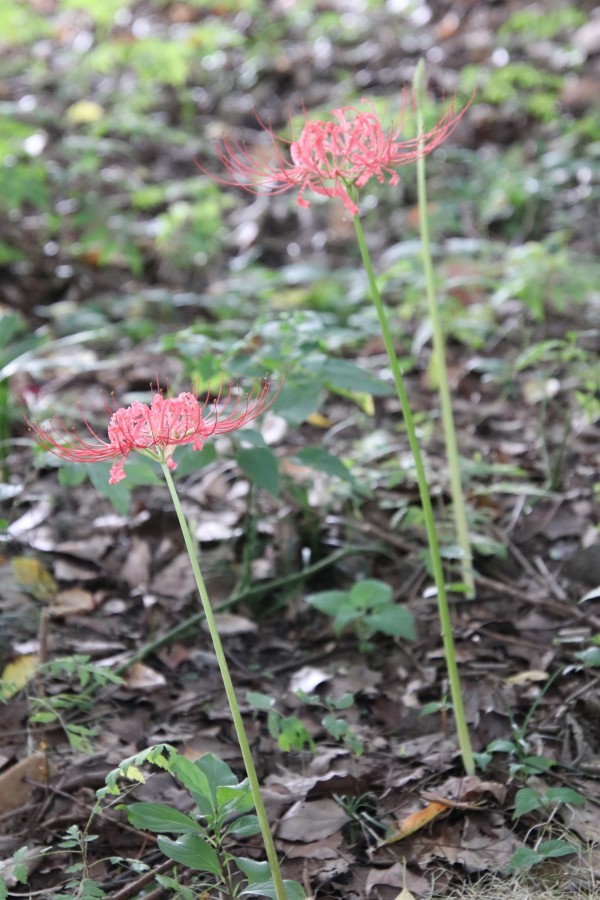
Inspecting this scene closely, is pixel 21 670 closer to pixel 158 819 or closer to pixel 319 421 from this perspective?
pixel 158 819

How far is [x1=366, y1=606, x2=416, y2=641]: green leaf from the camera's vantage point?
6.57ft

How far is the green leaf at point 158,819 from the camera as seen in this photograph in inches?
56.1

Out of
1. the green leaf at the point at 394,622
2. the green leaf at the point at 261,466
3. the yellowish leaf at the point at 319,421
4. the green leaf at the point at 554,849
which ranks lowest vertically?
the yellowish leaf at the point at 319,421

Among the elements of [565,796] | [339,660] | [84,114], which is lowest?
[339,660]

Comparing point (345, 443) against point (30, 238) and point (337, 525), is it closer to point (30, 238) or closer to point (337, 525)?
point (337, 525)

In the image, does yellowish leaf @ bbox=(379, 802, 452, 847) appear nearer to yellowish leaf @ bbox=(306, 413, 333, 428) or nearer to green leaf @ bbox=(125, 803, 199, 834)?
green leaf @ bbox=(125, 803, 199, 834)

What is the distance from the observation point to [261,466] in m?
2.09

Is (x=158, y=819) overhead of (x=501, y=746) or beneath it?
overhead

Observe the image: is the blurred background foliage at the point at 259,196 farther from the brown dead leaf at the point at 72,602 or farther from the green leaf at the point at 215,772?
the green leaf at the point at 215,772

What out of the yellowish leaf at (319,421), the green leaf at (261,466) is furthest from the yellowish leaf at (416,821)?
the yellowish leaf at (319,421)

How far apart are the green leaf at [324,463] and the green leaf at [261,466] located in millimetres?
91

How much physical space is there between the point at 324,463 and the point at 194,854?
97cm

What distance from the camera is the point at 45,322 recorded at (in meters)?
4.03

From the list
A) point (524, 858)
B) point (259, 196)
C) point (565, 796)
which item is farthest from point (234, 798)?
point (259, 196)
